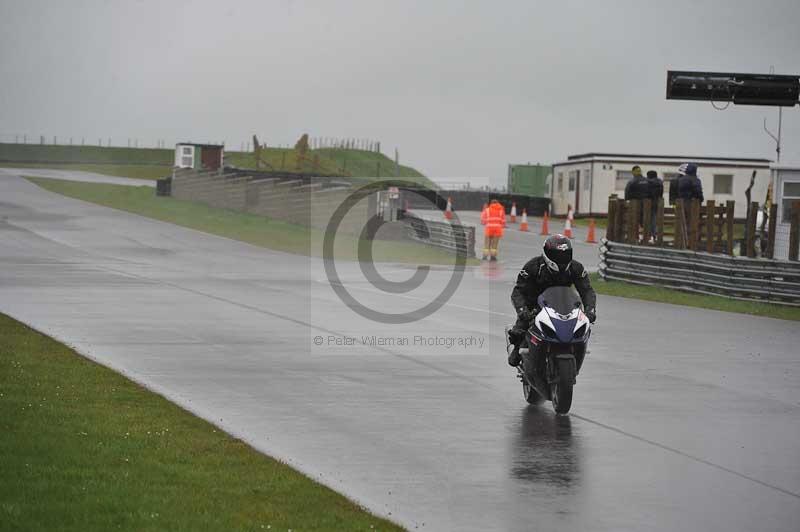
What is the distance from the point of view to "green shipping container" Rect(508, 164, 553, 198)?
72.6 m

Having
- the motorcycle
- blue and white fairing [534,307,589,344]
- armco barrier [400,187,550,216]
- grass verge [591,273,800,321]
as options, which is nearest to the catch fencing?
armco barrier [400,187,550,216]

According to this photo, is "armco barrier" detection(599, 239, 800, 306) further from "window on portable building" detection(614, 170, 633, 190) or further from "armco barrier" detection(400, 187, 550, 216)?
"armco barrier" detection(400, 187, 550, 216)

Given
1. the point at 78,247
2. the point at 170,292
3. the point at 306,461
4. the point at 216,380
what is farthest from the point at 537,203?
the point at 306,461

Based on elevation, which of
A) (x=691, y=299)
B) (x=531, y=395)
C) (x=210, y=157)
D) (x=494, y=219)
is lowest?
(x=531, y=395)

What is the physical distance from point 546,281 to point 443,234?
30931 mm

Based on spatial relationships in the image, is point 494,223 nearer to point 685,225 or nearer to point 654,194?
point 654,194

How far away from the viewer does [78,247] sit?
39.2m

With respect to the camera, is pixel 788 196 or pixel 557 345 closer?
pixel 557 345

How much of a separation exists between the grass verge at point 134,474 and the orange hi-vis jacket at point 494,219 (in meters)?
26.5

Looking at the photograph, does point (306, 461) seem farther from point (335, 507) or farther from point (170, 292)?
point (170, 292)

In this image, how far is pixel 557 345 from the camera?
11.5m

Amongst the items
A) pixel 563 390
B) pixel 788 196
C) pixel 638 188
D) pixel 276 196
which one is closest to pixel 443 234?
pixel 638 188

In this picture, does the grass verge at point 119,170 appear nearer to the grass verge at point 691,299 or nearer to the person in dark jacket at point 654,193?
the person in dark jacket at point 654,193

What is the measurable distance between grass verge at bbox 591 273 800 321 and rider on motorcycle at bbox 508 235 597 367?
12696 millimetres
